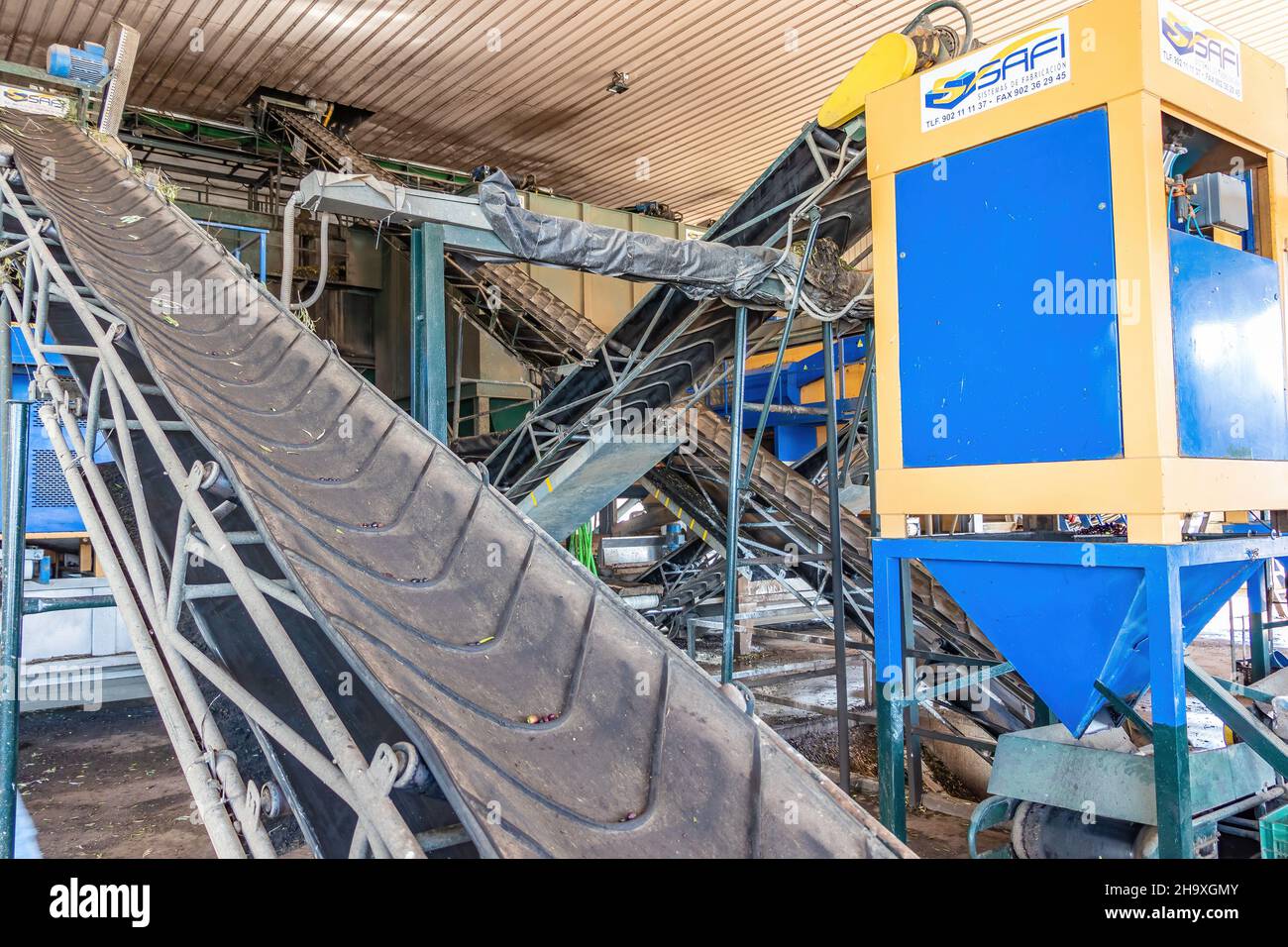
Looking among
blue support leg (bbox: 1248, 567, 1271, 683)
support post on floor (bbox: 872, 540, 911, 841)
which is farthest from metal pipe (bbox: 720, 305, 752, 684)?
blue support leg (bbox: 1248, 567, 1271, 683)

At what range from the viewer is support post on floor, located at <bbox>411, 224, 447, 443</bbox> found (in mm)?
5422

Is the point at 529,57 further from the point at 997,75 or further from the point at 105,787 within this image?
the point at 105,787

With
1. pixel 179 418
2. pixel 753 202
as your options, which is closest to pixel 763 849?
pixel 179 418

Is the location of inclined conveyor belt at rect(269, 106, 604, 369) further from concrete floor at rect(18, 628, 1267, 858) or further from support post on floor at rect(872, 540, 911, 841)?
support post on floor at rect(872, 540, 911, 841)

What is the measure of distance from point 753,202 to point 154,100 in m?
10.4

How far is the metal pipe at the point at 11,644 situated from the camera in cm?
349

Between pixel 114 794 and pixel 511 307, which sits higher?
pixel 511 307

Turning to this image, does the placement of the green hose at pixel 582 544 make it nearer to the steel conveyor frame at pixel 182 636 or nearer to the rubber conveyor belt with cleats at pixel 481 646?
the rubber conveyor belt with cleats at pixel 481 646

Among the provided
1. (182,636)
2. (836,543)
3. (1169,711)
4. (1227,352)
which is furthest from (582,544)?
(182,636)

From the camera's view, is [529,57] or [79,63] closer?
[79,63]

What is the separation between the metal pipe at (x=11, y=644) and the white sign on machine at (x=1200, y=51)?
16.4ft

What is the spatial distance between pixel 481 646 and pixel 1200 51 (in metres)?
4.05

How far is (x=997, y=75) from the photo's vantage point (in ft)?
13.2
